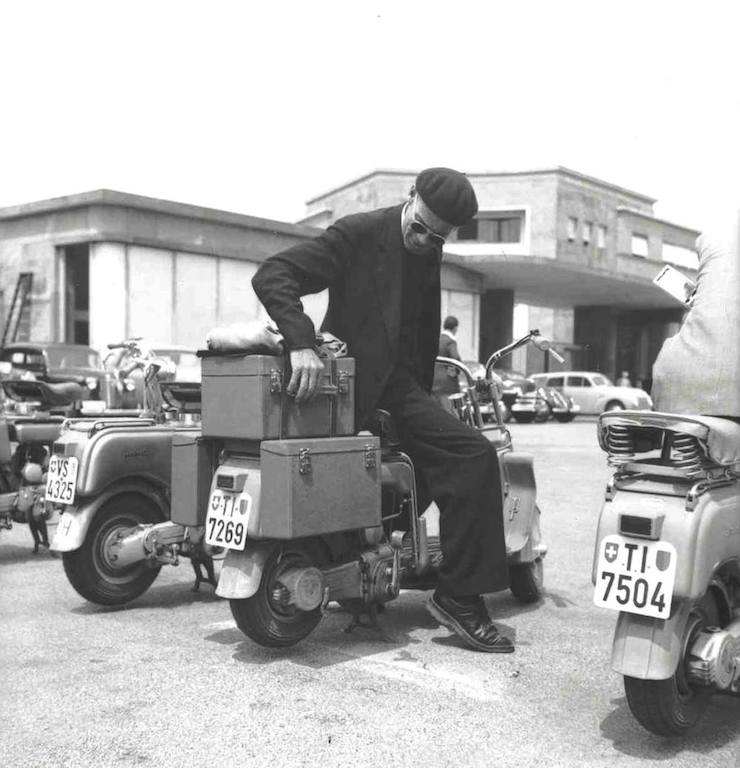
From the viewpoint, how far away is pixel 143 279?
21844 mm

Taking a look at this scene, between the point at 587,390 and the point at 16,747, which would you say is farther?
the point at 587,390

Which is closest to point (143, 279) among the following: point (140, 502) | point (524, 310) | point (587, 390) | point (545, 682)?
point (587, 390)

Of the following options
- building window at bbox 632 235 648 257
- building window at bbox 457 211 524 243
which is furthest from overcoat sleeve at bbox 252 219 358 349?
building window at bbox 632 235 648 257

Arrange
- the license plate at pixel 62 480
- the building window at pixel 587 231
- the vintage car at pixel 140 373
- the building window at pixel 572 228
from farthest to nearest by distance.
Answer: the building window at pixel 587 231 < the building window at pixel 572 228 < the vintage car at pixel 140 373 < the license plate at pixel 62 480

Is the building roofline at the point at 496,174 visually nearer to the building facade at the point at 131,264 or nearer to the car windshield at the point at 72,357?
the building facade at the point at 131,264

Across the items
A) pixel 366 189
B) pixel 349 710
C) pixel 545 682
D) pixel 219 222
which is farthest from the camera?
pixel 366 189

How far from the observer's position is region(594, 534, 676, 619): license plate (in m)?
2.82

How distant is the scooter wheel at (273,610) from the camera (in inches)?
152

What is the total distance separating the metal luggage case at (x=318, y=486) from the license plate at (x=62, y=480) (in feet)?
4.61

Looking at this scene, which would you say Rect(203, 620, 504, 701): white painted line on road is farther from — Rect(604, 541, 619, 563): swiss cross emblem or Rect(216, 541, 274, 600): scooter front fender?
Rect(604, 541, 619, 563): swiss cross emblem

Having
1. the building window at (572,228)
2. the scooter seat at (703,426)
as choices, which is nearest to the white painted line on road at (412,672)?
the scooter seat at (703,426)

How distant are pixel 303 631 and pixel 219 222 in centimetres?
2019

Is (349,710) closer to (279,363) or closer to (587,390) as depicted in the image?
(279,363)

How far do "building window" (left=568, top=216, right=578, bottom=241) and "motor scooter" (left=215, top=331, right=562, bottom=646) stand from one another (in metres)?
39.5
